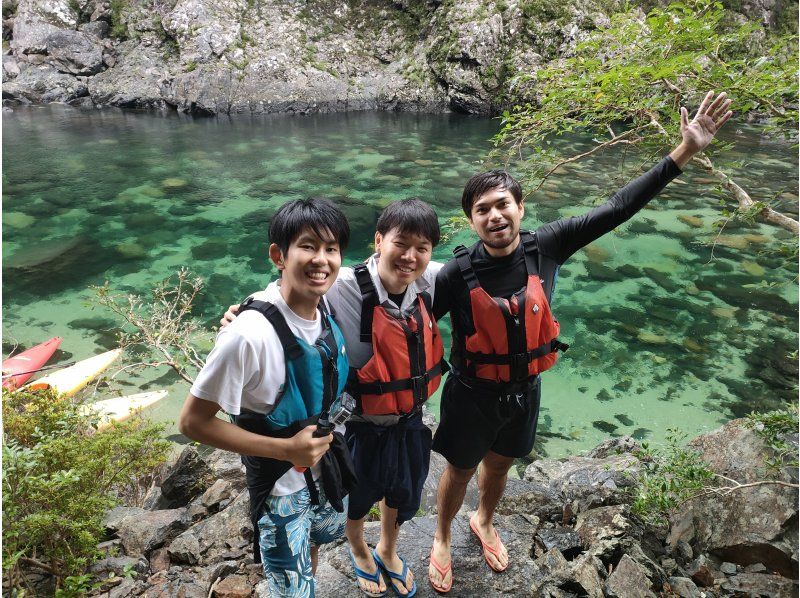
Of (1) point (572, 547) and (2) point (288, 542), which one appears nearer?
(2) point (288, 542)

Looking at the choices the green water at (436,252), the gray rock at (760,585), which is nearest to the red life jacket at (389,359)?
the gray rock at (760,585)

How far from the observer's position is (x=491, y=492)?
10.8ft

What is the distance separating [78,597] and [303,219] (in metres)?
3.23

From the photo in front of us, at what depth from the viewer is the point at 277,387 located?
2.07m

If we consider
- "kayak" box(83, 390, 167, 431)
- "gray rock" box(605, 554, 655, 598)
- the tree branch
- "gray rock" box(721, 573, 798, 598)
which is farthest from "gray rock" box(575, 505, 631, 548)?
"kayak" box(83, 390, 167, 431)

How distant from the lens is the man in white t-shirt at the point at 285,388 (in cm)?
197

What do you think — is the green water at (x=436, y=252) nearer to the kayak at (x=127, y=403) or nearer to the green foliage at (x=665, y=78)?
the kayak at (x=127, y=403)

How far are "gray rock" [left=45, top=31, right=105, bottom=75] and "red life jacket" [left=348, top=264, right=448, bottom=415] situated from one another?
44.8 metres

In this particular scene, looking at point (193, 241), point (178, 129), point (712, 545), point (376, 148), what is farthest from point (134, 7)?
point (712, 545)

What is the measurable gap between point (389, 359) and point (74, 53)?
45.9 meters

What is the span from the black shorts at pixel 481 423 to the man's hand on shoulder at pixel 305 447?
106cm

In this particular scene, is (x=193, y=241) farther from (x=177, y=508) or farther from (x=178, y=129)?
(x=178, y=129)

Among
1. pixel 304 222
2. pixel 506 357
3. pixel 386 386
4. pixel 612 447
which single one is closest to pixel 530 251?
pixel 506 357

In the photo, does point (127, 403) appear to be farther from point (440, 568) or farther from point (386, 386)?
point (386, 386)
